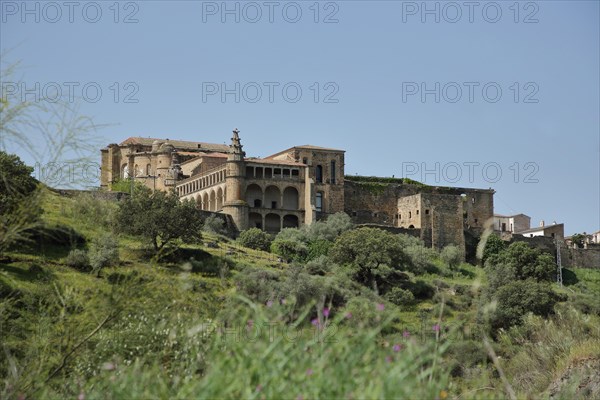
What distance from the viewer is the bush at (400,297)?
2167 inches

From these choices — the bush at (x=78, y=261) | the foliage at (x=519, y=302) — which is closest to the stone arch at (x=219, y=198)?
the bush at (x=78, y=261)

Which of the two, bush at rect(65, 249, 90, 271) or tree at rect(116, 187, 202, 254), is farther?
tree at rect(116, 187, 202, 254)

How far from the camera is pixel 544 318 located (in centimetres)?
5397

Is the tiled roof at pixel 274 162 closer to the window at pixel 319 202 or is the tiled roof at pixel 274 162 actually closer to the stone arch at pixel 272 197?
the stone arch at pixel 272 197

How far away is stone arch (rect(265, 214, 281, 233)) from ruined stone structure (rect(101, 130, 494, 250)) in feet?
0.25

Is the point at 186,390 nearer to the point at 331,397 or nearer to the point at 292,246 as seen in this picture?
the point at 331,397

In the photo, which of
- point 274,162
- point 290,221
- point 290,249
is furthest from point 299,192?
point 290,249

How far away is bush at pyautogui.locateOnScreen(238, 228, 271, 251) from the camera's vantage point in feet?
212

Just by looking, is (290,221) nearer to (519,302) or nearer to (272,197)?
(272,197)

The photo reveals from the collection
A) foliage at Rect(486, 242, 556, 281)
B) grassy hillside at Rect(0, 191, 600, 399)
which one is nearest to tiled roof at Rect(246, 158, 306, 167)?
foliage at Rect(486, 242, 556, 281)

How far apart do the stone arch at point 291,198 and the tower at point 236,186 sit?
4263 millimetres

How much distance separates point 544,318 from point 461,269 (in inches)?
639

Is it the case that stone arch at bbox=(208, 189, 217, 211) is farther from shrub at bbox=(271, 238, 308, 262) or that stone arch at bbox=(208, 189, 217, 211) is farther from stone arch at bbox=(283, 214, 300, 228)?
shrub at bbox=(271, 238, 308, 262)

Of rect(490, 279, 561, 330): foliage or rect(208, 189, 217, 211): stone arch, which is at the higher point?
rect(208, 189, 217, 211): stone arch
